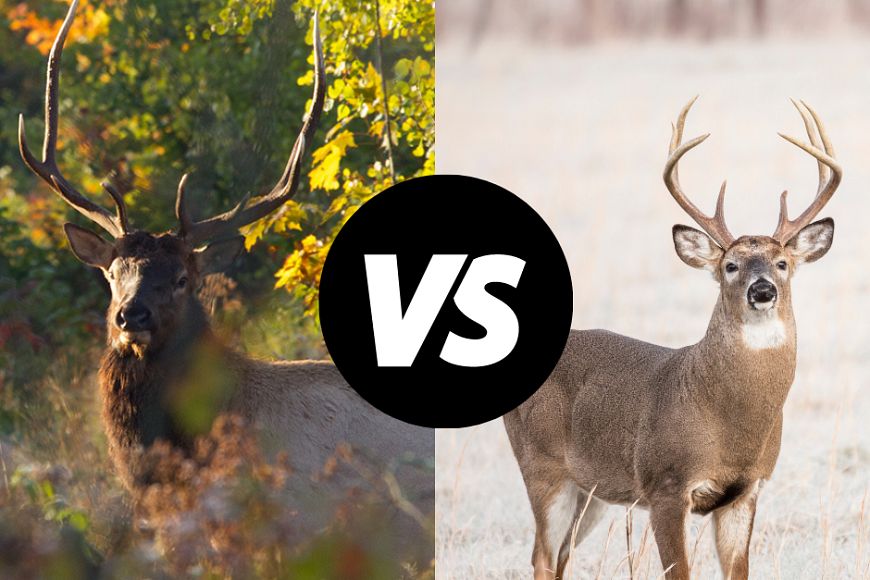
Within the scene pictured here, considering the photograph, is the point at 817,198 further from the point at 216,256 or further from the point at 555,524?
the point at 216,256

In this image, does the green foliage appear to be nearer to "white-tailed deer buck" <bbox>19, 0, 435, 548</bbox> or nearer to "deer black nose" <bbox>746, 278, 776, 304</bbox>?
"white-tailed deer buck" <bbox>19, 0, 435, 548</bbox>

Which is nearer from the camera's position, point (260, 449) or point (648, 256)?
point (260, 449)

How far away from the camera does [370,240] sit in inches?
237

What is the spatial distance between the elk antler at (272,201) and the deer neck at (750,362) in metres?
1.72

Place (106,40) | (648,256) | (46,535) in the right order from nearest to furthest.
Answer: (46,535)
(106,40)
(648,256)

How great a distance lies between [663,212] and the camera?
10445 millimetres

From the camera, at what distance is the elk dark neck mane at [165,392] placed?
5.45 meters

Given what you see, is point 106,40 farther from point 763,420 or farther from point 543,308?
point 763,420

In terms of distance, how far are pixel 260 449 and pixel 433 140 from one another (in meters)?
1.58

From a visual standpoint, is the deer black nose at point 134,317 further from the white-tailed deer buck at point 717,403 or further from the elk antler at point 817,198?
the elk antler at point 817,198

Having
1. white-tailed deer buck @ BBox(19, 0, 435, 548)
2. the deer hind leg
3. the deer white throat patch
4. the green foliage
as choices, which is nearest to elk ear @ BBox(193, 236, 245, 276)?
white-tailed deer buck @ BBox(19, 0, 435, 548)

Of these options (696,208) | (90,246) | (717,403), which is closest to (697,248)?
(696,208)

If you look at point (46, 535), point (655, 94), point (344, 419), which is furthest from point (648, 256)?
point (46, 535)

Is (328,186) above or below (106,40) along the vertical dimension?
below
